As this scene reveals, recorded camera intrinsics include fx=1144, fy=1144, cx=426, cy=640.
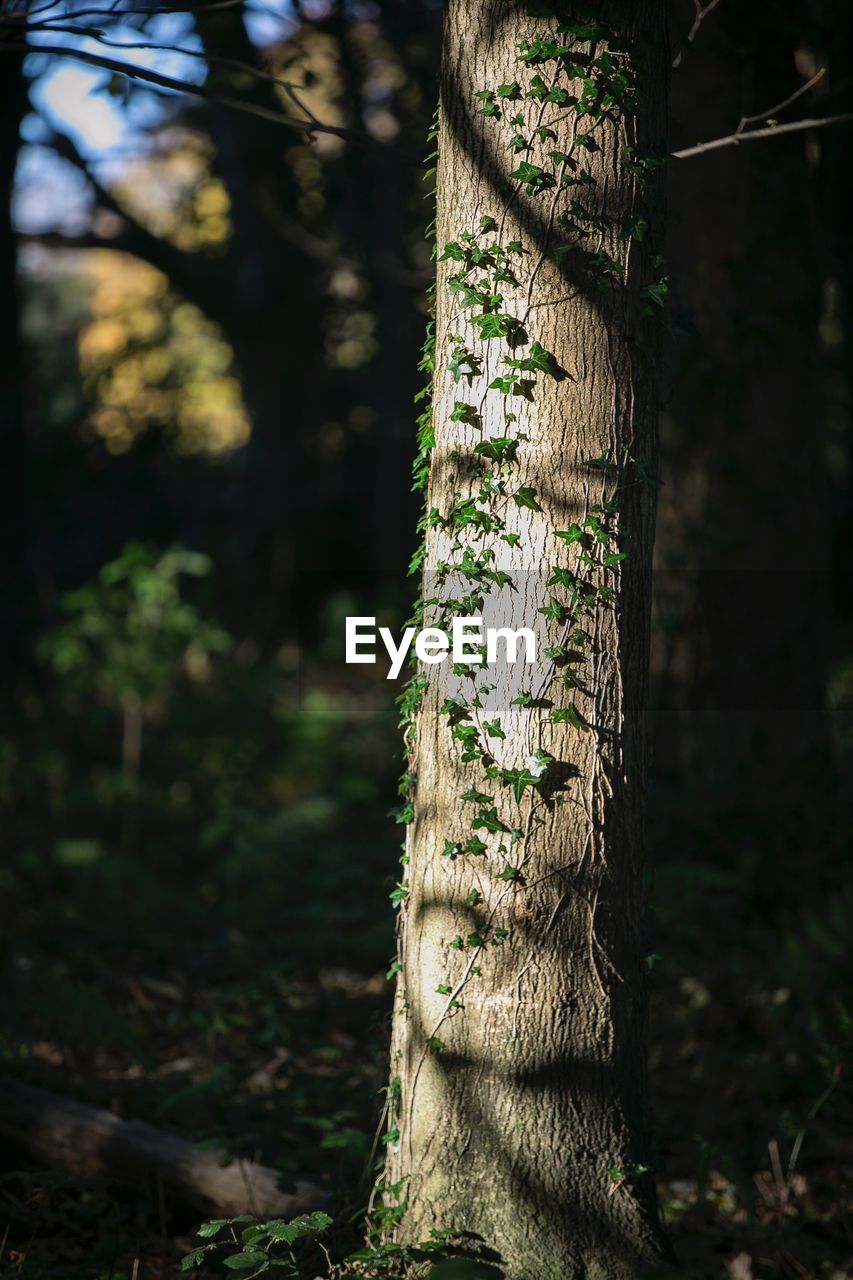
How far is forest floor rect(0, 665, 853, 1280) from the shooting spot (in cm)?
358

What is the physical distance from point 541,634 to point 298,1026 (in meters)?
2.94

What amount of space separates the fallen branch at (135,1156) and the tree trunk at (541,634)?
686mm

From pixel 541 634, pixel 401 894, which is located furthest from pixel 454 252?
pixel 401 894

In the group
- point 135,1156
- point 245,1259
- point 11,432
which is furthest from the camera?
point 11,432

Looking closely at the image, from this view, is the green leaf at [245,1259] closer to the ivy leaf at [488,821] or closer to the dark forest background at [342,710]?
the dark forest background at [342,710]

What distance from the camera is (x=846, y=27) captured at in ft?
22.4

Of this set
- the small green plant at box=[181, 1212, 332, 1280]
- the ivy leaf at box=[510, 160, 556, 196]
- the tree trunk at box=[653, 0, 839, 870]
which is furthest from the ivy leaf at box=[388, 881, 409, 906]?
the tree trunk at box=[653, 0, 839, 870]

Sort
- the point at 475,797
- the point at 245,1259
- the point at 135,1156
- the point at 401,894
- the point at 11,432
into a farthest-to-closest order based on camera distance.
→ 1. the point at 11,432
2. the point at 135,1156
3. the point at 401,894
4. the point at 475,797
5. the point at 245,1259

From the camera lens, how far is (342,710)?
10609mm

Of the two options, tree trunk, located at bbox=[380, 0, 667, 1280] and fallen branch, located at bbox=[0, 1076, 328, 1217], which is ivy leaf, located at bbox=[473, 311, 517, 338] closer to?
tree trunk, located at bbox=[380, 0, 667, 1280]

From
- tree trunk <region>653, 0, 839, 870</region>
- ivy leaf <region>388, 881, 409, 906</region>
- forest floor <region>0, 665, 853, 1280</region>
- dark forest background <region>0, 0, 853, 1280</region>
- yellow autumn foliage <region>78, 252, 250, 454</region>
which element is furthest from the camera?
yellow autumn foliage <region>78, 252, 250, 454</region>

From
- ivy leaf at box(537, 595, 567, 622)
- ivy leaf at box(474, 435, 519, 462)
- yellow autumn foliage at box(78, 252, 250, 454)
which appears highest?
yellow autumn foliage at box(78, 252, 250, 454)

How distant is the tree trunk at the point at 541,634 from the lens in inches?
110

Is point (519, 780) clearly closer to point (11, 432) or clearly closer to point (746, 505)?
point (746, 505)
